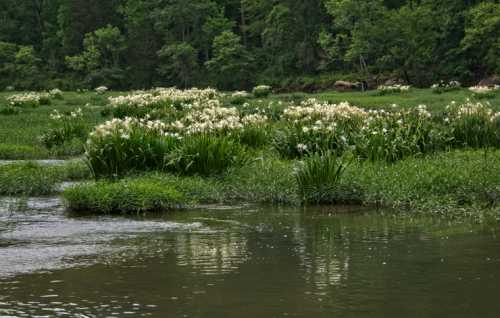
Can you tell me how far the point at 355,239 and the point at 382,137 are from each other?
735 cm

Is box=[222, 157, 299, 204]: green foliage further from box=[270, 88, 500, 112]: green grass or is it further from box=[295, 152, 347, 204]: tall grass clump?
box=[270, 88, 500, 112]: green grass

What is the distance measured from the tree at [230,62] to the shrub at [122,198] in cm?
5992

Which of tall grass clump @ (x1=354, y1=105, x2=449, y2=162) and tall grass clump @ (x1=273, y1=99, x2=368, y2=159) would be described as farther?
tall grass clump @ (x1=273, y1=99, x2=368, y2=159)

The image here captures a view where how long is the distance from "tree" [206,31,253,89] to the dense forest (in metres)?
0.11

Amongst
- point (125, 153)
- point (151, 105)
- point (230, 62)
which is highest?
point (230, 62)

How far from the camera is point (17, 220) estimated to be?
40.9 feet

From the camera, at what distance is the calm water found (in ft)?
23.7

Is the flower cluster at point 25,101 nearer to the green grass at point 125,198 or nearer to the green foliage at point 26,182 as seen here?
the green foliage at point 26,182

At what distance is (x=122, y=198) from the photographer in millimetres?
13117

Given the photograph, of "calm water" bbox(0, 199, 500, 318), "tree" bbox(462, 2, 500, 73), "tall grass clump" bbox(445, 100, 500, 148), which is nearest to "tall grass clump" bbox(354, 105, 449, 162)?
"tall grass clump" bbox(445, 100, 500, 148)

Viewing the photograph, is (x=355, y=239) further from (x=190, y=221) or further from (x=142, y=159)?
(x=142, y=159)

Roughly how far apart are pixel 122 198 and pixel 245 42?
2856 inches

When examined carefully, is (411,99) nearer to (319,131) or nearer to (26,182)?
(319,131)

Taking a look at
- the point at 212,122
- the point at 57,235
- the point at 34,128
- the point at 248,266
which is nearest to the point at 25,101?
the point at 34,128
